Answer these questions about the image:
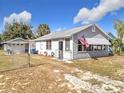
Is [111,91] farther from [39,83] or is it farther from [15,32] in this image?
[15,32]

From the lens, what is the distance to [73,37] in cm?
2438

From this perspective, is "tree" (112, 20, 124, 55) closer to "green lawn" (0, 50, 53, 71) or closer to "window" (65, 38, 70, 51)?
→ "window" (65, 38, 70, 51)

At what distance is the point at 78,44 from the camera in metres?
24.9

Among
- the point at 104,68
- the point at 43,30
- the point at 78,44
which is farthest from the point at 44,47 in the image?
the point at 43,30

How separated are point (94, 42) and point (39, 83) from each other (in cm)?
1584

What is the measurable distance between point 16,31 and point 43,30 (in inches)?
505

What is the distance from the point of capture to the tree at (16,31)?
62.3m

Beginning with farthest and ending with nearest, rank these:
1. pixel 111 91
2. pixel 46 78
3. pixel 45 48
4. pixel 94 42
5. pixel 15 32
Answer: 1. pixel 15 32
2. pixel 45 48
3. pixel 94 42
4. pixel 46 78
5. pixel 111 91

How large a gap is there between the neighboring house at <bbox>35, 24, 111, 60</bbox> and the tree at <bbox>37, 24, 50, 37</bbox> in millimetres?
41260

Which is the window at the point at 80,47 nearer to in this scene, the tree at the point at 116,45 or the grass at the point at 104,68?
the grass at the point at 104,68

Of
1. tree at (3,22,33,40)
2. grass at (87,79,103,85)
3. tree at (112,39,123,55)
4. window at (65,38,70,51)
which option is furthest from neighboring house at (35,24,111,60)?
tree at (3,22,33,40)

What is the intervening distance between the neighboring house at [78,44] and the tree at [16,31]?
34.2 meters

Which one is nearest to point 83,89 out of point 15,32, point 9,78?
point 9,78

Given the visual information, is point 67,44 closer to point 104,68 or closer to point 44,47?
point 44,47
